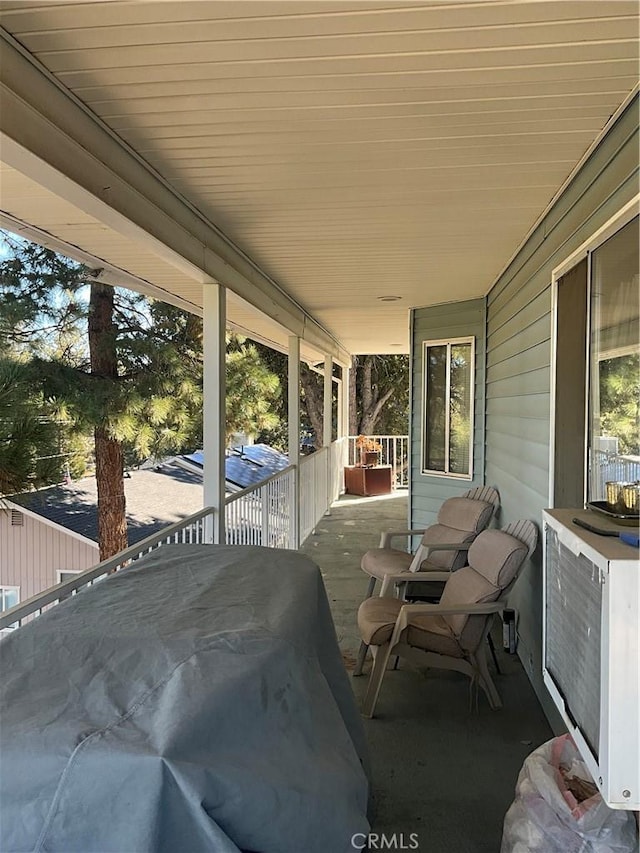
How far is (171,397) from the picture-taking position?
8.83m

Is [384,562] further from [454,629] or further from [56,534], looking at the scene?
[56,534]

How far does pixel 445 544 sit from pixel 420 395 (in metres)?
2.53

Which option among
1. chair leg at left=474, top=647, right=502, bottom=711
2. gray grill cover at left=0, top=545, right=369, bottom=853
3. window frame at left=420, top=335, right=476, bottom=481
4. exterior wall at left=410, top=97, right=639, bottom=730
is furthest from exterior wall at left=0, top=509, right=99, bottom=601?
gray grill cover at left=0, top=545, right=369, bottom=853

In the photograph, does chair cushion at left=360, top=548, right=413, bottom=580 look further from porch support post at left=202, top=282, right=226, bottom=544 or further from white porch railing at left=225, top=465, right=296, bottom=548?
porch support post at left=202, top=282, right=226, bottom=544

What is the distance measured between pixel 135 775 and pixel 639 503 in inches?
55.8

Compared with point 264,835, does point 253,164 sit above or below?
above

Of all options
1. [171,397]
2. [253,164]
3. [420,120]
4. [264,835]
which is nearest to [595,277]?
[420,120]

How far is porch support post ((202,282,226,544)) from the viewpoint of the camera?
3.91m

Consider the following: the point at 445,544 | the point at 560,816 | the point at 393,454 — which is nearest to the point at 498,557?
the point at 445,544

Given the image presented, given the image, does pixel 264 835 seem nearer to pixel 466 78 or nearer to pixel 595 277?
pixel 466 78

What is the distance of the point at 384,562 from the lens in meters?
4.55

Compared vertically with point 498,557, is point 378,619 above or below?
below

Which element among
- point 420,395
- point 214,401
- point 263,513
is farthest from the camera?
point 420,395

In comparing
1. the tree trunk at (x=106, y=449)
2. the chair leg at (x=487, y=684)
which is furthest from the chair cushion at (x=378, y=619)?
the tree trunk at (x=106, y=449)
